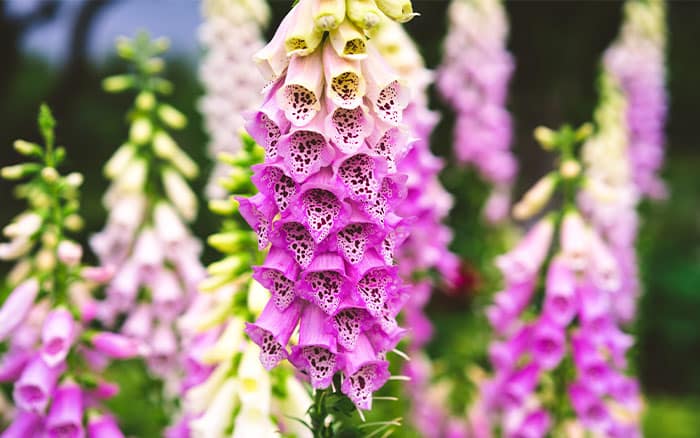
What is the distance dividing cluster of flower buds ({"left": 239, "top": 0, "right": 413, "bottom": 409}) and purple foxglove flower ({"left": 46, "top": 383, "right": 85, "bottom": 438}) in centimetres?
85

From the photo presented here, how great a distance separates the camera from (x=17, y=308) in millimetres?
2225

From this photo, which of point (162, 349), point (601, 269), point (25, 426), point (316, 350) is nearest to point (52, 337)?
point (25, 426)

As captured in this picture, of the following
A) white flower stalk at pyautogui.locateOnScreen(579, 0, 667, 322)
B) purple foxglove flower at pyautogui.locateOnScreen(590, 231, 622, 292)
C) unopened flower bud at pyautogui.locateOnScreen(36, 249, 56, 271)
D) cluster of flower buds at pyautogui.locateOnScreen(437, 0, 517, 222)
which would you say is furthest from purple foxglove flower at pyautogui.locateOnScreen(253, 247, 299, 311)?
cluster of flower buds at pyautogui.locateOnScreen(437, 0, 517, 222)

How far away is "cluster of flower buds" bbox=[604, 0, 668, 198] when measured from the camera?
19.1 feet

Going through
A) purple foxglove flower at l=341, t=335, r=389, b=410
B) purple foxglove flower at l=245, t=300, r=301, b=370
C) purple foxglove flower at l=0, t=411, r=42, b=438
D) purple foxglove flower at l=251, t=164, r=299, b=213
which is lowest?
purple foxglove flower at l=0, t=411, r=42, b=438

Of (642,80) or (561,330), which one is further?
(642,80)

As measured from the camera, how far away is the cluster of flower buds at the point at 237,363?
2.00m

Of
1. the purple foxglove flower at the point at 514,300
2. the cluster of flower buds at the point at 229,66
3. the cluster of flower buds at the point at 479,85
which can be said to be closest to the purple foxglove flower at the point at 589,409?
the purple foxglove flower at the point at 514,300

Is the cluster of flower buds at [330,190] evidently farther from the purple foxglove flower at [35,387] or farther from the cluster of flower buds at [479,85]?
the cluster of flower buds at [479,85]

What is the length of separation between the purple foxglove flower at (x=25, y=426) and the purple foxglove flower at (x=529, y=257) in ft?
5.66

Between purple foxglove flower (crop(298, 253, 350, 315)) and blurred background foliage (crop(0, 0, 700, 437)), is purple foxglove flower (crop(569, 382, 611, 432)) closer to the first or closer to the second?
blurred background foliage (crop(0, 0, 700, 437))

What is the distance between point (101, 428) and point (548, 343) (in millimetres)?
1561

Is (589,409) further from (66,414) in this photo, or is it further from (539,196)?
(66,414)

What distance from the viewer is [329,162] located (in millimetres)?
1451
